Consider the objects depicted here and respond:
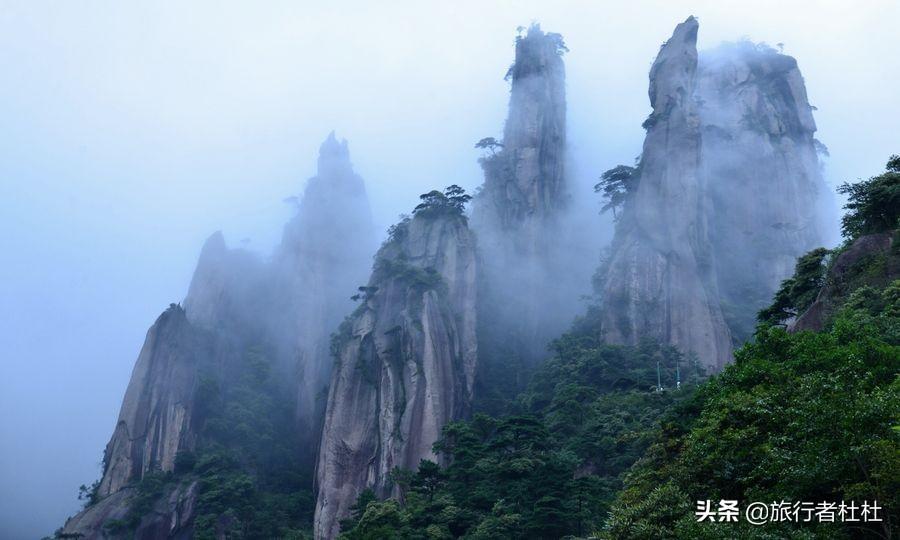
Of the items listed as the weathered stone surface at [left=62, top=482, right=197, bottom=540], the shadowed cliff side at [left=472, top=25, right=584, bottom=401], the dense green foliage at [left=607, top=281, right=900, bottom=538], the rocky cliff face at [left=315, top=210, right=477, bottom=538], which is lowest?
the weathered stone surface at [left=62, top=482, right=197, bottom=540]

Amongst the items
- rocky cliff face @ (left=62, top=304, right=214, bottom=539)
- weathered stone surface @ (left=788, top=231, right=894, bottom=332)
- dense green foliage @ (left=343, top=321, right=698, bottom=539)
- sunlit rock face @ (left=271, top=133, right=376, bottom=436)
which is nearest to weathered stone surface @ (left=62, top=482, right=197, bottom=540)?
rocky cliff face @ (left=62, top=304, right=214, bottom=539)

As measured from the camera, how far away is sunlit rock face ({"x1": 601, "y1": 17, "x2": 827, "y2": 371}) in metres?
52.9

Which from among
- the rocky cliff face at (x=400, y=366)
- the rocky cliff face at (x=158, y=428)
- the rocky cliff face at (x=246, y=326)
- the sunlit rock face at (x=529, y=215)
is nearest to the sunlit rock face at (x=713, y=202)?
the sunlit rock face at (x=529, y=215)

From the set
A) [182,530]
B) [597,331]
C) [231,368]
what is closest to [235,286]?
[231,368]

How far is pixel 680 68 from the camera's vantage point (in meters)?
59.8

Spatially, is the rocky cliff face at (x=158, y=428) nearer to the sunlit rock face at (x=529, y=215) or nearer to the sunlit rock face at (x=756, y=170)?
the sunlit rock face at (x=529, y=215)

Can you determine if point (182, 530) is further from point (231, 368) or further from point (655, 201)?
point (655, 201)

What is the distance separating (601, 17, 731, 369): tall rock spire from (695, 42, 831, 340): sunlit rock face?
11.0 ft

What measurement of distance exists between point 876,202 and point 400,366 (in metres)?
27.1

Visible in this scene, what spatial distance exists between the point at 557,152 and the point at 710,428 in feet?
161

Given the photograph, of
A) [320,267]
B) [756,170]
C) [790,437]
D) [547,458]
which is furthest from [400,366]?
[790,437]

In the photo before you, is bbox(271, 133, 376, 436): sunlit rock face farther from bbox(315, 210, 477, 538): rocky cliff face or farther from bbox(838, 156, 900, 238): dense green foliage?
bbox(838, 156, 900, 238): dense green foliage

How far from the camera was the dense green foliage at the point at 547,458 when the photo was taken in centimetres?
3044

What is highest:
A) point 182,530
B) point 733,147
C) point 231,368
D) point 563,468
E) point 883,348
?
point 733,147
